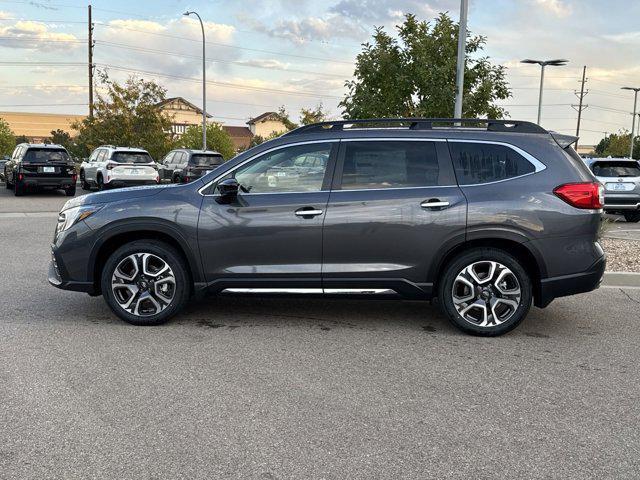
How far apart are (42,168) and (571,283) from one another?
794 inches

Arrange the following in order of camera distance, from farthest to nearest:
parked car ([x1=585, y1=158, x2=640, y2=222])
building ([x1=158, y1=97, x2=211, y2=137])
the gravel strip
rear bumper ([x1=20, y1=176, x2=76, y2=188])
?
1. building ([x1=158, y1=97, x2=211, y2=137])
2. rear bumper ([x1=20, y1=176, x2=76, y2=188])
3. parked car ([x1=585, y1=158, x2=640, y2=222])
4. the gravel strip

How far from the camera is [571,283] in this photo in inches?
213

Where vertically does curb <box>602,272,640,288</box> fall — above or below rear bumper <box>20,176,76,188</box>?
below

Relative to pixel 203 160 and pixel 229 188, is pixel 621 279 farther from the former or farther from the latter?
pixel 203 160

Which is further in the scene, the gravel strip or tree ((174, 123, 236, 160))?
tree ((174, 123, 236, 160))

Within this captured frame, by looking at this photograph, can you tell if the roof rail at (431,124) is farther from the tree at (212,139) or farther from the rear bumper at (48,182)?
the tree at (212,139)

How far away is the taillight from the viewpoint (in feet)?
17.5

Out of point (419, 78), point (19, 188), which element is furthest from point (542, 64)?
point (19, 188)

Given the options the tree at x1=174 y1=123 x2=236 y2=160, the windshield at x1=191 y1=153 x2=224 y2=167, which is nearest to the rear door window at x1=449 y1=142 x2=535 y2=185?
the windshield at x1=191 y1=153 x2=224 y2=167

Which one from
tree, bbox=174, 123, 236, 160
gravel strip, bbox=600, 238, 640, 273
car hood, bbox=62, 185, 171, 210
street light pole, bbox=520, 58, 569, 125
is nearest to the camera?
car hood, bbox=62, 185, 171, 210

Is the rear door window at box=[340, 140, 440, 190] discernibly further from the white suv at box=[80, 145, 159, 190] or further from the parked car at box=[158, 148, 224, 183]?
the white suv at box=[80, 145, 159, 190]

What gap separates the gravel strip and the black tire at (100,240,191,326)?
Answer: 5.83m

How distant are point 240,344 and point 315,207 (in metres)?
1.32

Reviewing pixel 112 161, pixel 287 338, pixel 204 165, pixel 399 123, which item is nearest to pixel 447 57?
pixel 204 165
